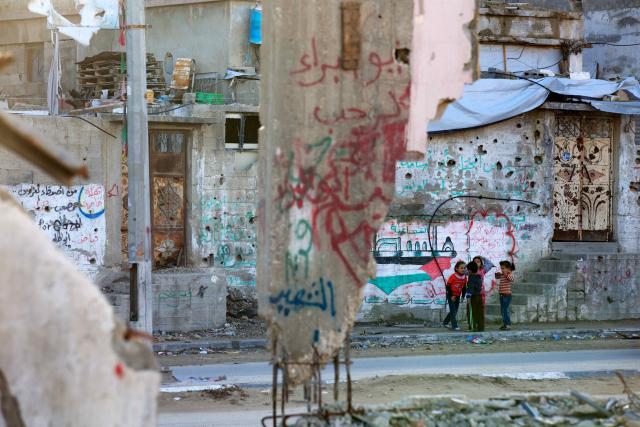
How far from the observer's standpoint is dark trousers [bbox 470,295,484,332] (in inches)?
750

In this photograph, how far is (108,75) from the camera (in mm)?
20281

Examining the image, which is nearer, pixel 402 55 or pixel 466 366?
pixel 402 55

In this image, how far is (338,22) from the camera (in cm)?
710

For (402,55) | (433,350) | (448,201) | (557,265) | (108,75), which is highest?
(108,75)

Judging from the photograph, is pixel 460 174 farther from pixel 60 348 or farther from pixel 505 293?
pixel 60 348

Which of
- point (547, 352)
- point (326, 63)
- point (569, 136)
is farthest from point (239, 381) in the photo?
point (569, 136)

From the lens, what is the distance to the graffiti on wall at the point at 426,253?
66.6 feet

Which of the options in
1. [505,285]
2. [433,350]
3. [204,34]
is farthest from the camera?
[204,34]

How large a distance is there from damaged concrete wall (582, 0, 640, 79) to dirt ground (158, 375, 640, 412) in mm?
15526

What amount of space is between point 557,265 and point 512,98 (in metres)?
3.53

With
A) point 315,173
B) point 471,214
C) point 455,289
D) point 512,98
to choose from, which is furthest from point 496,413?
point 512,98

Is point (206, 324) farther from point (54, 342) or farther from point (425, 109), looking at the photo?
point (54, 342)

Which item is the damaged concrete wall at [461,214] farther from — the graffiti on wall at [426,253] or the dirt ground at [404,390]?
the dirt ground at [404,390]

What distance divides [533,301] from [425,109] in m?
13.9
